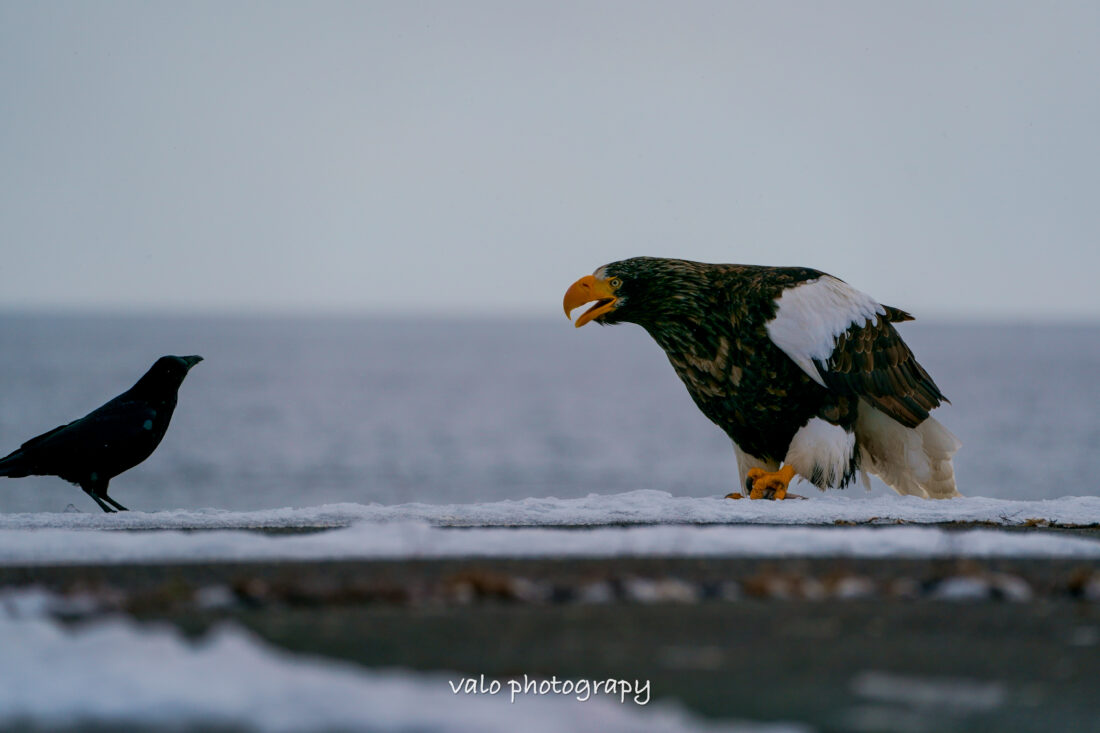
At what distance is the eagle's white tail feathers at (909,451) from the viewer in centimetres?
848

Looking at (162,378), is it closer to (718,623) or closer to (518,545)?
(518,545)

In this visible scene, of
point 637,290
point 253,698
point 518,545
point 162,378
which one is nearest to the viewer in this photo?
point 253,698

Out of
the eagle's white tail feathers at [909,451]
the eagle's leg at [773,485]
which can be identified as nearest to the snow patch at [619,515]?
the eagle's leg at [773,485]

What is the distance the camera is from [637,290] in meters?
8.41

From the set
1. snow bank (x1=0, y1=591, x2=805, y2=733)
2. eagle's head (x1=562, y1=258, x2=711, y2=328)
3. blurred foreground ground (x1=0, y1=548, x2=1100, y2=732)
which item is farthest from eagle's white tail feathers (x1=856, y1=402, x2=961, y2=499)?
snow bank (x1=0, y1=591, x2=805, y2=733)

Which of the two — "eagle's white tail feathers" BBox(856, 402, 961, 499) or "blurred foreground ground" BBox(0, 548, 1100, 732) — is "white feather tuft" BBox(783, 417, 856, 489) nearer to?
"eagle's white tail feathers" BBox(856, 402, 961, 499)

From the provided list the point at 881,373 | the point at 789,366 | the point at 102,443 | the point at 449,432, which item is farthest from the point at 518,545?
the point at 449,432

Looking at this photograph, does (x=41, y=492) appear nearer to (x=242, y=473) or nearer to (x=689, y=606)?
(x=242, y=473)

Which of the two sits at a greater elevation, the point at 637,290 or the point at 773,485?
the point at 637,290

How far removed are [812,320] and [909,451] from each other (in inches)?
49.3

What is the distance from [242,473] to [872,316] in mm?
39336

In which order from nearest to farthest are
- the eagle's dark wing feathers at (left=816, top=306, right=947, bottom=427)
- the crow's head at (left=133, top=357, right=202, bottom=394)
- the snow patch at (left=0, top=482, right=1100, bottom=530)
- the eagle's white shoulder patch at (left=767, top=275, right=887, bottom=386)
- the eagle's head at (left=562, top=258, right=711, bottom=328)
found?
Result: the snow patch at (left=0, top=482, right=1100, bottom=530) → the crow's head at (left=133, top=357, right=202, bottom=394) → the eagle's white shoulder patch at (left=767, top=275, right=887, bottom=386) → the eagle's dark wing feathers at (left=816, top=306, right=947, bottom=427) → the eagle's head at (left=562, top=258, right=711, bottom=328)

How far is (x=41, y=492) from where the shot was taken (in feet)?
133

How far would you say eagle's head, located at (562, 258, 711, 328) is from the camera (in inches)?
325
